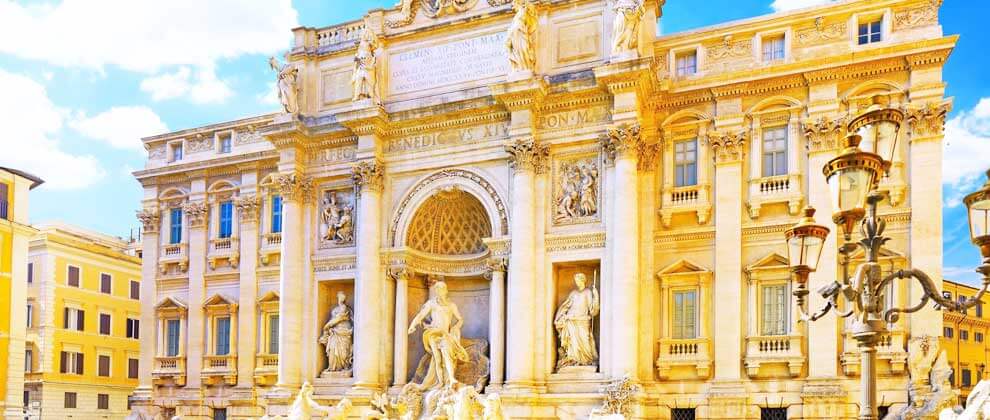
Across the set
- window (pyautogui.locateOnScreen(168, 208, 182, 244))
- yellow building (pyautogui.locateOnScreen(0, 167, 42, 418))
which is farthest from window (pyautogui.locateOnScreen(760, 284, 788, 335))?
yellow building (pyautogui.locateOnScreen(0, 167, 42, 418))

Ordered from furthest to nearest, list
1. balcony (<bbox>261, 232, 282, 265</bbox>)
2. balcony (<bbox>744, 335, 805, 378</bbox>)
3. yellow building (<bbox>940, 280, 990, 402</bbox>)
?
yellow building (<bbox>940, 280, 990, 402</bbox>)
balcony (<bbox>261, 232, 282, 265</bbox>)
balcony (<bbox>744, 335, 805, 378</bbox>)

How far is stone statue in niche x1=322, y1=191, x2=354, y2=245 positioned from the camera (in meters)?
26.8

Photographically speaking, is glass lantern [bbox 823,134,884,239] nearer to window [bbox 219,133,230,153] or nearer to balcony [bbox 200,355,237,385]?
balcony [bbox 200,355,237,385]

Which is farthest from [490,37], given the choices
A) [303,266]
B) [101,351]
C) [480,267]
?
[101,351]

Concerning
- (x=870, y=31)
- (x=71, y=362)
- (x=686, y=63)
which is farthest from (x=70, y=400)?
(x=870, y=31)

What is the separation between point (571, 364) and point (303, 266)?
800 centimetres

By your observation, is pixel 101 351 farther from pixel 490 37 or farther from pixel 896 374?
pixel 896 374

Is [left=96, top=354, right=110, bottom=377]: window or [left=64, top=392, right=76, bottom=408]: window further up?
[left=96, top=354, right=110, bottom=377]: window

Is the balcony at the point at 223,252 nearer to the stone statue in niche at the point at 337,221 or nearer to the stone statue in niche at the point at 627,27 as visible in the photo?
the stone statue in niche at the point at 337,221

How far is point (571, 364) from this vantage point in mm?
23609

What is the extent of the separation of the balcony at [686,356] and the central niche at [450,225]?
5.75 m

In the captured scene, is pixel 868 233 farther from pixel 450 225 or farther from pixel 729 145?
pixel 450 225

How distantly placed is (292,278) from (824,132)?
45.7ft

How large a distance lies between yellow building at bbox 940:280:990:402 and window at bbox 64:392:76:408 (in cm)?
3438
